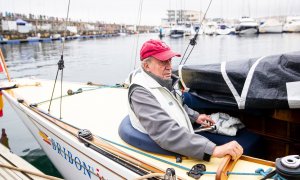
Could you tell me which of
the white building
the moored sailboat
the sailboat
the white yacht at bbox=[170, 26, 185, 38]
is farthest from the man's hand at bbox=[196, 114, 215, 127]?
the sailboat

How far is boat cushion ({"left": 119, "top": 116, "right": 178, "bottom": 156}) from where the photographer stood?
264cm

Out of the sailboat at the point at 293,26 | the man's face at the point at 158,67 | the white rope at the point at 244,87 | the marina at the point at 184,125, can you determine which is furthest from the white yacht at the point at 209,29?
the man's face at the point at 158,67

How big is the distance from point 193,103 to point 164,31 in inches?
2874

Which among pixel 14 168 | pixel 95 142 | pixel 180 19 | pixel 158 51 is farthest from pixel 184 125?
pixel 180 19

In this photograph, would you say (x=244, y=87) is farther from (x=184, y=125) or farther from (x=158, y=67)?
(x=158, y=67)

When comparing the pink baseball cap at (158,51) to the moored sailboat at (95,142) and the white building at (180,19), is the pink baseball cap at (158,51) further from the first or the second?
the white building at (180,19)

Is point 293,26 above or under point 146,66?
above

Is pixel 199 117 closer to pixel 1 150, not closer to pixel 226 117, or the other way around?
pixel 226 117

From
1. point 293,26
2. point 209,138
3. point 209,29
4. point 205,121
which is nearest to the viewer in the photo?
point 209,138

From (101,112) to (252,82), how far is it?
234cm

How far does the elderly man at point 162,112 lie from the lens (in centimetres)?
227

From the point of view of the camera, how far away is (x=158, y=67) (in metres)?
2.55

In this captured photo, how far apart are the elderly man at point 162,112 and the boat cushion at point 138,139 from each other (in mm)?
78

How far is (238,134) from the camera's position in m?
3.14
